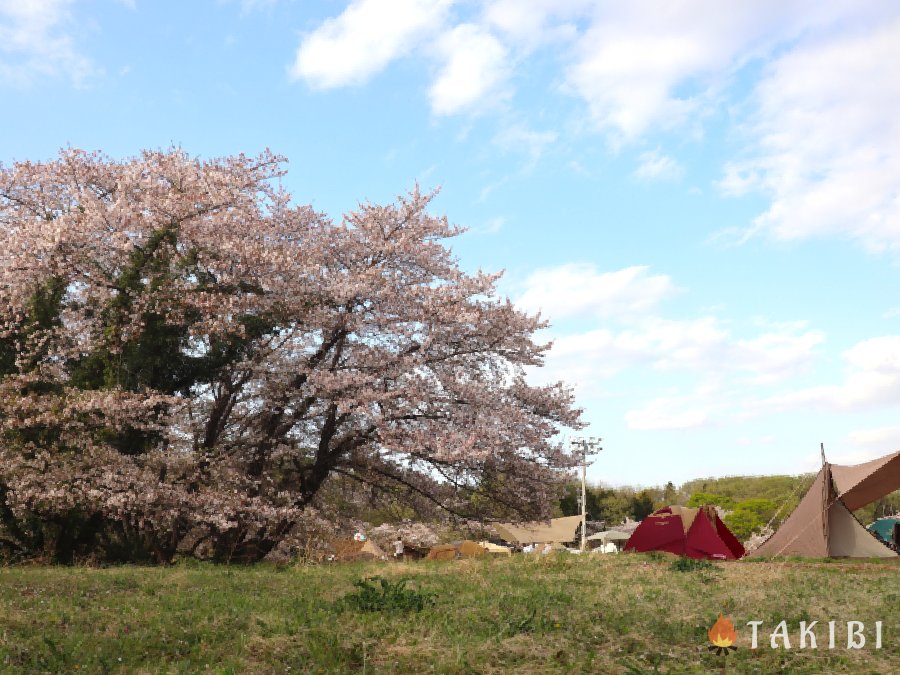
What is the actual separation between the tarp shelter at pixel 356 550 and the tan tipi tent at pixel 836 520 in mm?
11188

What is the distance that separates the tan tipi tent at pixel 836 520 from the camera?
1956 centimetres

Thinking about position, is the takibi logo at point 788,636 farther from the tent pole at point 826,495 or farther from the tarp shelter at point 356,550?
the tarp shelter at point 356,550

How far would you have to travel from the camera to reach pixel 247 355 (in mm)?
18016

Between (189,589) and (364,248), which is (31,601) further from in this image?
(364,248)

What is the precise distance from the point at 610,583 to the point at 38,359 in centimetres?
1381

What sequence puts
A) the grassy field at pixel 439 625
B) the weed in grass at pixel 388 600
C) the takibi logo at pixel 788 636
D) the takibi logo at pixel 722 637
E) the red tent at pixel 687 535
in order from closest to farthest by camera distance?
1. the grassy field at pixel 439 625
2. the takibi logo at pixel 722 637
3. the takibi logo at pixel 788 636
4. the weed in grass at pixel 388 600
5. the red tent at pixel 687 535

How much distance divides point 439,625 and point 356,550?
17.4 metres

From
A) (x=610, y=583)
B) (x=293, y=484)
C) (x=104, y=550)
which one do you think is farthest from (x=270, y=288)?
(x=610, y=583)

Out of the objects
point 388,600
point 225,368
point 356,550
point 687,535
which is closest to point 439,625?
point 388,600

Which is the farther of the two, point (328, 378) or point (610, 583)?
point (328, 378)

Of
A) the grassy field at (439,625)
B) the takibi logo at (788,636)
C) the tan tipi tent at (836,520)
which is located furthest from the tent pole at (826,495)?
the takibi logo at (788,636)

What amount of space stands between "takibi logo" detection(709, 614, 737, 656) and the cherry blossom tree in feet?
33.3

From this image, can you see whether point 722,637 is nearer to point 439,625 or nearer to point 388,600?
point 439,625

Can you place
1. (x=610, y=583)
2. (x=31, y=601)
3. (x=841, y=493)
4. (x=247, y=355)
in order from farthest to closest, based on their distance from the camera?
(x=841, y=493) < (x=247, y=355) < (x=610, y=583) < (x=31, y=601)
